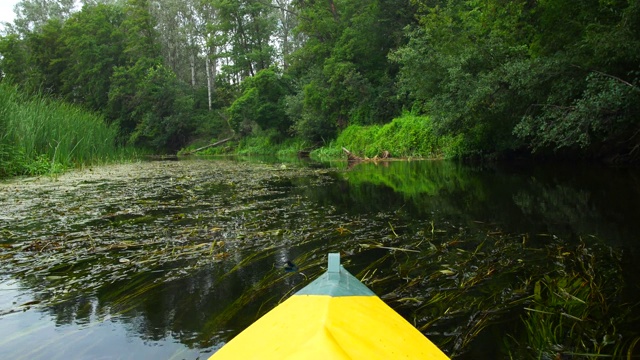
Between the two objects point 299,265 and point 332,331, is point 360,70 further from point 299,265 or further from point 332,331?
point 332,331

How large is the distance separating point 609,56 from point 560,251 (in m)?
6.24

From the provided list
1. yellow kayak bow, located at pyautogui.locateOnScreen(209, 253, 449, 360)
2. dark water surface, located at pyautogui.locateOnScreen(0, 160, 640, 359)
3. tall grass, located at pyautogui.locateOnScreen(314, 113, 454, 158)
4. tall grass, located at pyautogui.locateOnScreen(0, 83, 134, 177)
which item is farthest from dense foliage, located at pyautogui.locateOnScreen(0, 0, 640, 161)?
yellow kayak bow, located at pyautogui.locateOnScreen(209, 253, 449, 360)

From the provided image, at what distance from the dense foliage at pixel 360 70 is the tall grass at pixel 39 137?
5.83m

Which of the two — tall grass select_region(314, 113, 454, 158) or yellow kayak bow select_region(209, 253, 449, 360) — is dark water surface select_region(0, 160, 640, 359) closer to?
yellow kayak bow select_region(209, 253, 449, 360)

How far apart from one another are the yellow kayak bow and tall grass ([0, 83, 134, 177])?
10.8m

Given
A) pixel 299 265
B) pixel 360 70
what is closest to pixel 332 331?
pixel 299 265

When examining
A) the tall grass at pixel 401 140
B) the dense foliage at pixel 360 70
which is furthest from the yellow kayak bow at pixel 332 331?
the tall grass at pixel 401 140

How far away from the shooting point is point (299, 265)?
3.62 metres

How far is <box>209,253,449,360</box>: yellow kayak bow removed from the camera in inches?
46.2

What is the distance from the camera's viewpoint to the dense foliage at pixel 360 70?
8.66m

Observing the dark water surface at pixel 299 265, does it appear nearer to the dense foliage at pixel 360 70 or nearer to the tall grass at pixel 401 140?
the dense foliage at pixel 360 70

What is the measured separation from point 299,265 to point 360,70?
23043 millimetres

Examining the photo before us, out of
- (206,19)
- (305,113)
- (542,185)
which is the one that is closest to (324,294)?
(542,185)

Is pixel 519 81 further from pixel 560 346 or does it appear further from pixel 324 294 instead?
pixel 324 294
